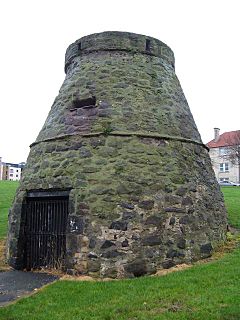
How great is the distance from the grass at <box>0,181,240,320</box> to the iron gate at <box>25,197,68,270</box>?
161 centimetres

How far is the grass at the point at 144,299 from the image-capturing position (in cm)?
627

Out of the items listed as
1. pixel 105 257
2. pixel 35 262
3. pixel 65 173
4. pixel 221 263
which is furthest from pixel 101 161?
pixel 221 263

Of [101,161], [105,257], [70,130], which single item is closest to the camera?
[105,257]

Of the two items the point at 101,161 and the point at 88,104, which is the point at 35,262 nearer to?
the point at 101,161

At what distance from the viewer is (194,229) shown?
9930mm

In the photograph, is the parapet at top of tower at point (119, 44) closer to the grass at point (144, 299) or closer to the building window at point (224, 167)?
the grass at point (144, 299)

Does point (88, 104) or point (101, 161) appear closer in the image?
point (101, 161)

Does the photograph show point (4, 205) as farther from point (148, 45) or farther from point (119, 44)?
point (148, 45)

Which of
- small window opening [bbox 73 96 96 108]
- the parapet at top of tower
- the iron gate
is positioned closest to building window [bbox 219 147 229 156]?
the parapet at top of tower

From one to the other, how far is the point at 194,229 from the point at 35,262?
4224 mm

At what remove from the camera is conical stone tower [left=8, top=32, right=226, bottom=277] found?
30.2 ft

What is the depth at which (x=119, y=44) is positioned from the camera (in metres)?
11.7

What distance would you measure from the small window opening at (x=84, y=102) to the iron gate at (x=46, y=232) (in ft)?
9.30

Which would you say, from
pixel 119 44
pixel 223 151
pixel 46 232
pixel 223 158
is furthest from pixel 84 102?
pixel 223 151
